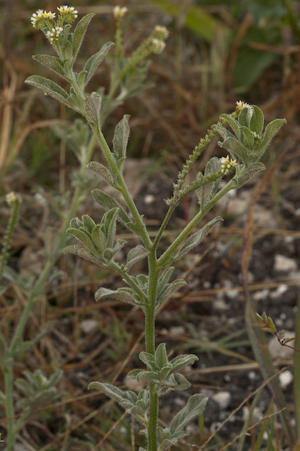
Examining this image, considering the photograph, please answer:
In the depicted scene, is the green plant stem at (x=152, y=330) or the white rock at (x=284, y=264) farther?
the white rock at (x=284, y=264)

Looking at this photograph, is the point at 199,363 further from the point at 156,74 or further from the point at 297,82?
the point at 156,74

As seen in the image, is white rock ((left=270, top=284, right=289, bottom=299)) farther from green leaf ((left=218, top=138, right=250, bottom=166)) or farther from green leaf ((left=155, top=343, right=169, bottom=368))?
green leaf ((left=218, top=138, right=250, bottom=166))

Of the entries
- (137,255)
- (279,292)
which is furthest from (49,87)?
(279,292)

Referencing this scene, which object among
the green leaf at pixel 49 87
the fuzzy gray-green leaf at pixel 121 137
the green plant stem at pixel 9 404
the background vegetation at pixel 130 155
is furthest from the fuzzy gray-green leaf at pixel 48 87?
the green plant stem at pixel 9 404

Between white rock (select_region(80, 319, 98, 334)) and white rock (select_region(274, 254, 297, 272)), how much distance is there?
799mm

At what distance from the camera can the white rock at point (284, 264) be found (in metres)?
2.27

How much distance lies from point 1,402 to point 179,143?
5.83 ft

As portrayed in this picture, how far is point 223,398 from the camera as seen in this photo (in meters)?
1.80

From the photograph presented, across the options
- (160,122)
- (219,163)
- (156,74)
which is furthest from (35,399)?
(156,74)

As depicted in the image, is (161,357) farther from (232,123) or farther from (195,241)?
(232,123)

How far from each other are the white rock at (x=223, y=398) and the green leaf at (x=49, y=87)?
3.92 ft

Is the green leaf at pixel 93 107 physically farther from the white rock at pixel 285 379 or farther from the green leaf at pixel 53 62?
the white rock at pixel 285 379

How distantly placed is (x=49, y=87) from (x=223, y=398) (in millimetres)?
1233

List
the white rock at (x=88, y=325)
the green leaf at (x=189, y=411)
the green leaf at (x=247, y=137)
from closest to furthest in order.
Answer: the green leaf at (x=247, y=137), the green leaf at (x=189, y=411), the white rock at (x=88, y=325)
